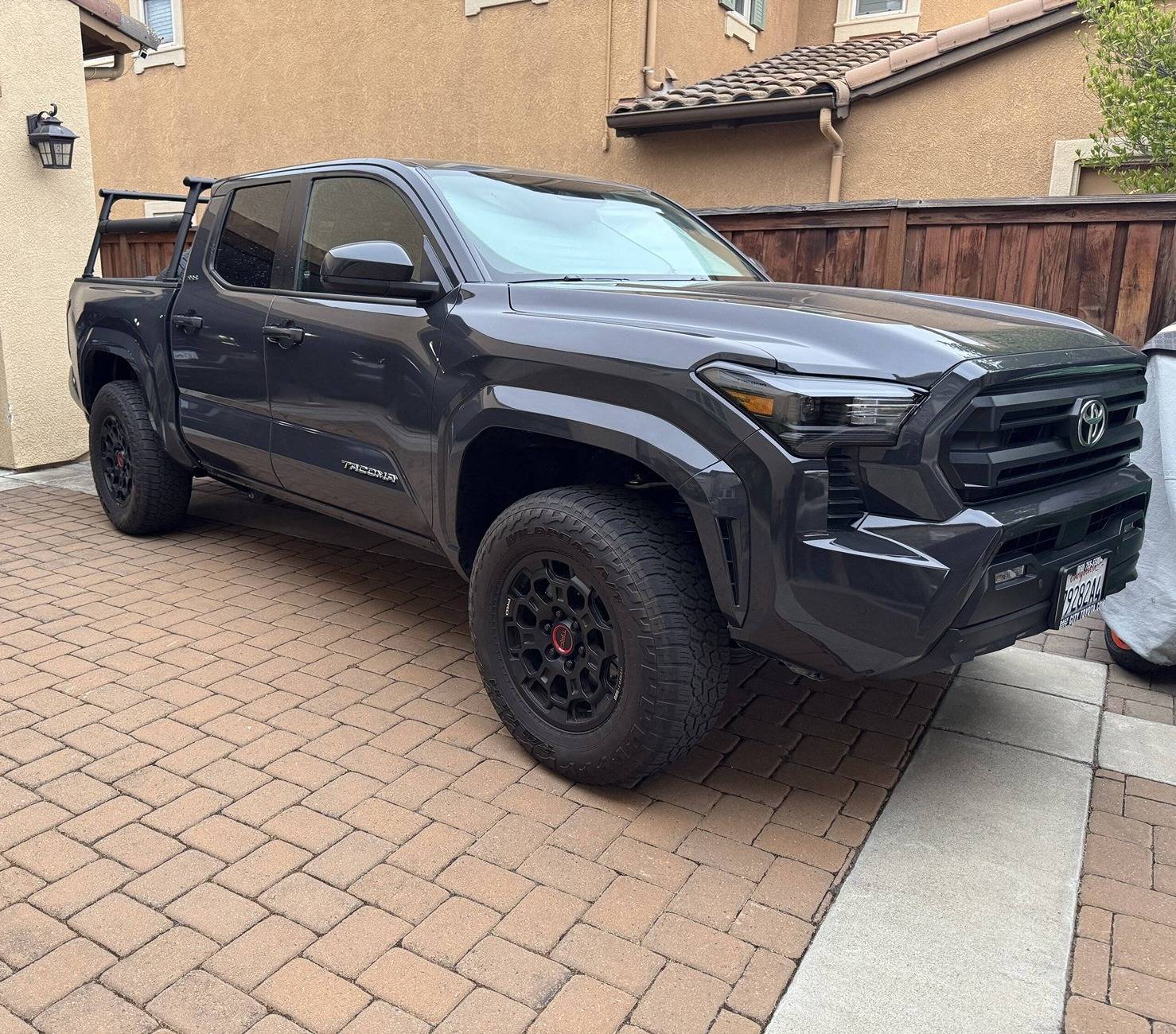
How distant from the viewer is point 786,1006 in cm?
222

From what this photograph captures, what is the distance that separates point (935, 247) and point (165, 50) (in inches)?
473

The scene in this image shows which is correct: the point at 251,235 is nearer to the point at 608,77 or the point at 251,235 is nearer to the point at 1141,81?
the point at 1141,81

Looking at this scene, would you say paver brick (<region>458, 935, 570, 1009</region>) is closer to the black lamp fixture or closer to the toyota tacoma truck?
the toyota tacoma truck

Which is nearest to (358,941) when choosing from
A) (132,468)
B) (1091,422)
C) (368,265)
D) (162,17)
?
(368,265)

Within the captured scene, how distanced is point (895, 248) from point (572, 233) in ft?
10.9

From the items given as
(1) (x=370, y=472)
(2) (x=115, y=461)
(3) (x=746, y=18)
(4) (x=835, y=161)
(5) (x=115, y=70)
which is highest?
(3) (x=746, y=18)

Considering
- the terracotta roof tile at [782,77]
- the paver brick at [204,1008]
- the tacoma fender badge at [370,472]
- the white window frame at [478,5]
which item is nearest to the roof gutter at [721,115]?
the terracotta roof tile at [782,77]

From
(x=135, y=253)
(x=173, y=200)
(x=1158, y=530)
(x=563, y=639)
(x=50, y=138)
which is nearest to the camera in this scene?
(x=563, y=639)

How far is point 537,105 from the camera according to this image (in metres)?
11.0

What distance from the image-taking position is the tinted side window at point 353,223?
370 cm

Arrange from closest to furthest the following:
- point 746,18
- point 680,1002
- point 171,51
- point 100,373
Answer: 1. point 680,1002
2. point 100,373
3. point 746,18
4. point 171,51

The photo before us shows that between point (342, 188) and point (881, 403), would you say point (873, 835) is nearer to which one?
point (881, 403)

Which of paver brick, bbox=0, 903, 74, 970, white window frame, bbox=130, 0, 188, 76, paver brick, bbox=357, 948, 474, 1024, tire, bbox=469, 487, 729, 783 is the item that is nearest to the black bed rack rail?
tire, bbox=469, 487, 729, 783

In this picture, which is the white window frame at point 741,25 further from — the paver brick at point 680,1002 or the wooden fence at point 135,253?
the paver brick at point 680,1002
